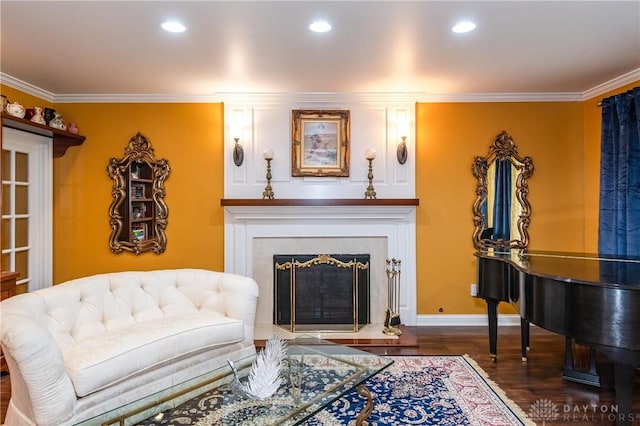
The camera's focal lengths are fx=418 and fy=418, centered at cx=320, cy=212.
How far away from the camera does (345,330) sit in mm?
4250

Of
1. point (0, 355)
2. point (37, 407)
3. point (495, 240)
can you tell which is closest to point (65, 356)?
point (37, 407)

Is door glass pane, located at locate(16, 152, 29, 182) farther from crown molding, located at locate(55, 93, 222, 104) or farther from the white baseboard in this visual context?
the white baseboard

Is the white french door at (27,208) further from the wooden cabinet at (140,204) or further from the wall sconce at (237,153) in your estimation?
the wall sconce at (237,153)

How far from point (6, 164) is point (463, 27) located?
403 centimetres

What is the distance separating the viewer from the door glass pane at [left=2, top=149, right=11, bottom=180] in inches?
149

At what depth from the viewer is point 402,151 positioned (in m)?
4.37

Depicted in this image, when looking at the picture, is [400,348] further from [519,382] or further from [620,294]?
[620,294]

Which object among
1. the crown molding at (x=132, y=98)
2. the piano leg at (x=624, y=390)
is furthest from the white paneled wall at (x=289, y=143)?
the piano leg at (x=624, y=390)

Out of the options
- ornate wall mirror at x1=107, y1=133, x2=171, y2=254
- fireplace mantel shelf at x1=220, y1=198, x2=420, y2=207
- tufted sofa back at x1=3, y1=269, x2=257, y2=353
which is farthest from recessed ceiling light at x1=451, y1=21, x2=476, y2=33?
ornate wall mirror at x1=107, y1=133, x2=171, y2=254

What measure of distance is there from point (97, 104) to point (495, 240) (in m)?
4.44

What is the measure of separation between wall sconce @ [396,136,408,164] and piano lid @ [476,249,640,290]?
4.35 ft

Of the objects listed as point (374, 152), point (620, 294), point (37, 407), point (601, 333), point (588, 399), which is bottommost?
point (588, 399)

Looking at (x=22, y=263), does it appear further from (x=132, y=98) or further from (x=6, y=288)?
(x=132, y=98)

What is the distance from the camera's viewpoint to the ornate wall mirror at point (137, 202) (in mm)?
4387
